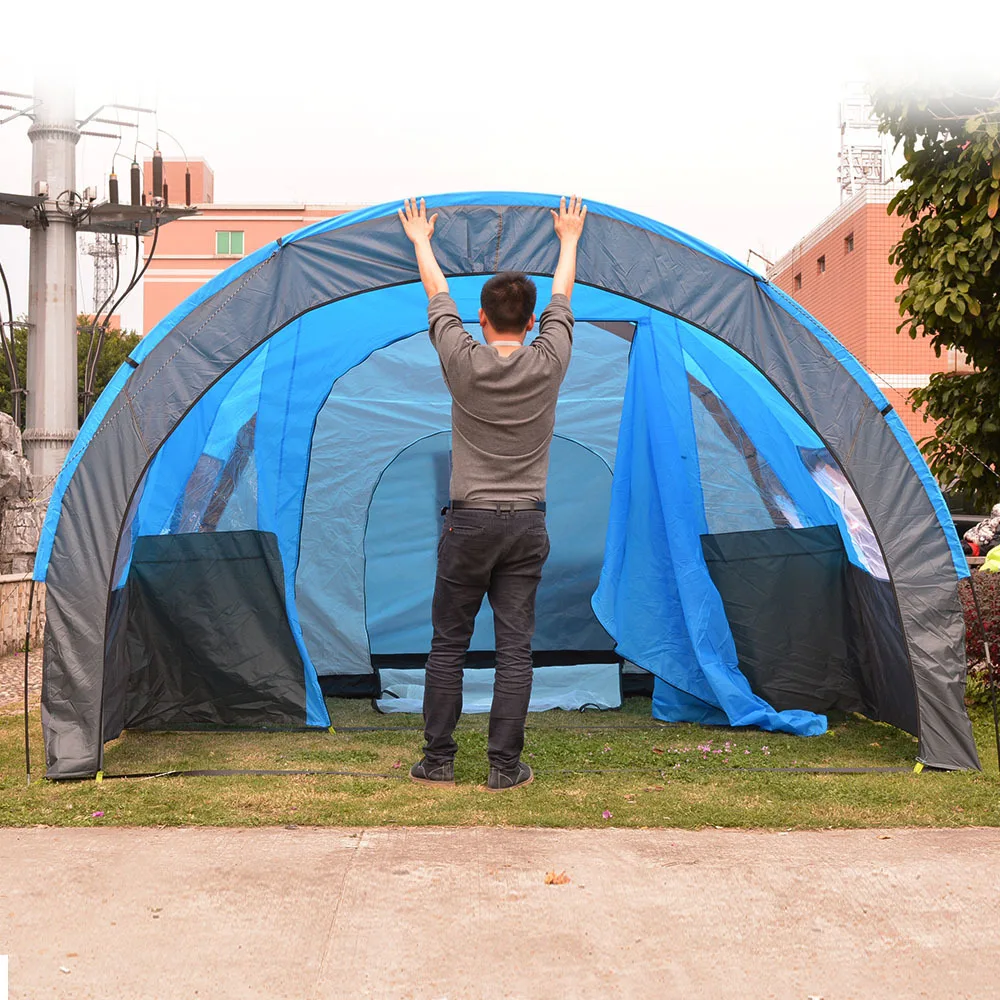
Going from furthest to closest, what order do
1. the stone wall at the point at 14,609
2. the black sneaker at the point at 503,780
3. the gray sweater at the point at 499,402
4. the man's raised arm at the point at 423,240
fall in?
the stone wall at the point at 14,609 < the man's raised arm at the point at 423,240 < the black sneaker at the point at 503,780 < the gray sweater at the point at 499,402

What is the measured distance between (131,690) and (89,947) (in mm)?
2374

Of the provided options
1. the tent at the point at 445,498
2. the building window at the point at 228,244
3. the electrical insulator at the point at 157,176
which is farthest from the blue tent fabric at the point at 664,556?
the building window at the point at 228,244

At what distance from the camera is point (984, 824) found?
11.3ft

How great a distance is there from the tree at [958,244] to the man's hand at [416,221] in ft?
10.8

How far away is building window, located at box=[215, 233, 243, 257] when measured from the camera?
47312 millimetres

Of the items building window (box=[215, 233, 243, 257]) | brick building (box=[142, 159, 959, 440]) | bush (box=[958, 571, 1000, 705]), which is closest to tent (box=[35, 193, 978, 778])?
bush (box=[958, 571, 1000, 705])

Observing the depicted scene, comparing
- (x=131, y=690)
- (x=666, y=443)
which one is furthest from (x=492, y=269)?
(x=131, y=690)

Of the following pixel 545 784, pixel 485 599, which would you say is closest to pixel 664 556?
pixel 485 599

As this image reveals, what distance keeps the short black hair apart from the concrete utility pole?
262 inches

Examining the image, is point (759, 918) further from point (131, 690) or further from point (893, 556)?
point (131, 690)

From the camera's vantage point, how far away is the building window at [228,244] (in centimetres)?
4731

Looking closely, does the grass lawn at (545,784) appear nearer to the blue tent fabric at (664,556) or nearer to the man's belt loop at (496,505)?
the blue tent fabric at (664,556)

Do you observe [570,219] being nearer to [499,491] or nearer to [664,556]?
[499,491]

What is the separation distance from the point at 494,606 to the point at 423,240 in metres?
1.28
